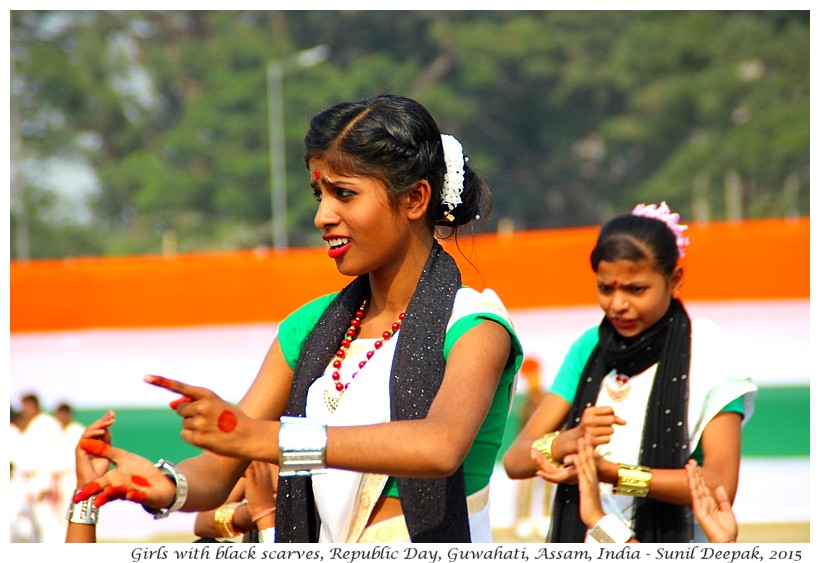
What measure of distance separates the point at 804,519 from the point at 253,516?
5.91m

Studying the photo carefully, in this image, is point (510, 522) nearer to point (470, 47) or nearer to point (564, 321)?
point (564, 321)

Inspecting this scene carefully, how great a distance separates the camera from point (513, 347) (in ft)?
7.96

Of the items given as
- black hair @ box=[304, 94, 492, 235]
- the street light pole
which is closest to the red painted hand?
black hair @ box=[304, 94, 492, 235]

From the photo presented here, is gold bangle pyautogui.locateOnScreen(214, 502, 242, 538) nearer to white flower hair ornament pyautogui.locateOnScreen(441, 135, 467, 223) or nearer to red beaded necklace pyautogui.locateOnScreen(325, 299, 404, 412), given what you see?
red beaded necklace pyautogui.locateOnScreen(325, 299, 404, 412)

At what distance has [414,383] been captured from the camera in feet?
7.77

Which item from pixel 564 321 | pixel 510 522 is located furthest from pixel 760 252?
pixel 510 522

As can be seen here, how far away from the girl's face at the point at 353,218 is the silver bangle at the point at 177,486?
1.72ft

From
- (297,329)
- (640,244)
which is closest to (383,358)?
(297,329)

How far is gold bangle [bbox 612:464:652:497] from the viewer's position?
314 cm

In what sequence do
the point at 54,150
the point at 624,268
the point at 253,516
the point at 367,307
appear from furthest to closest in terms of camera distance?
the point at 54,150, the point at 624,268, the point at 253,516, the point at 367,307

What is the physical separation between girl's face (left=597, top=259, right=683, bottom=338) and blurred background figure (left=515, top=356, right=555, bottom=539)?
17.0ft

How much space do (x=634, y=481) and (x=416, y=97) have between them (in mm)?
25676

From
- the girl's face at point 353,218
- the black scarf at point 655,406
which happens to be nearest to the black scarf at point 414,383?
the girl's face at point 353,218
